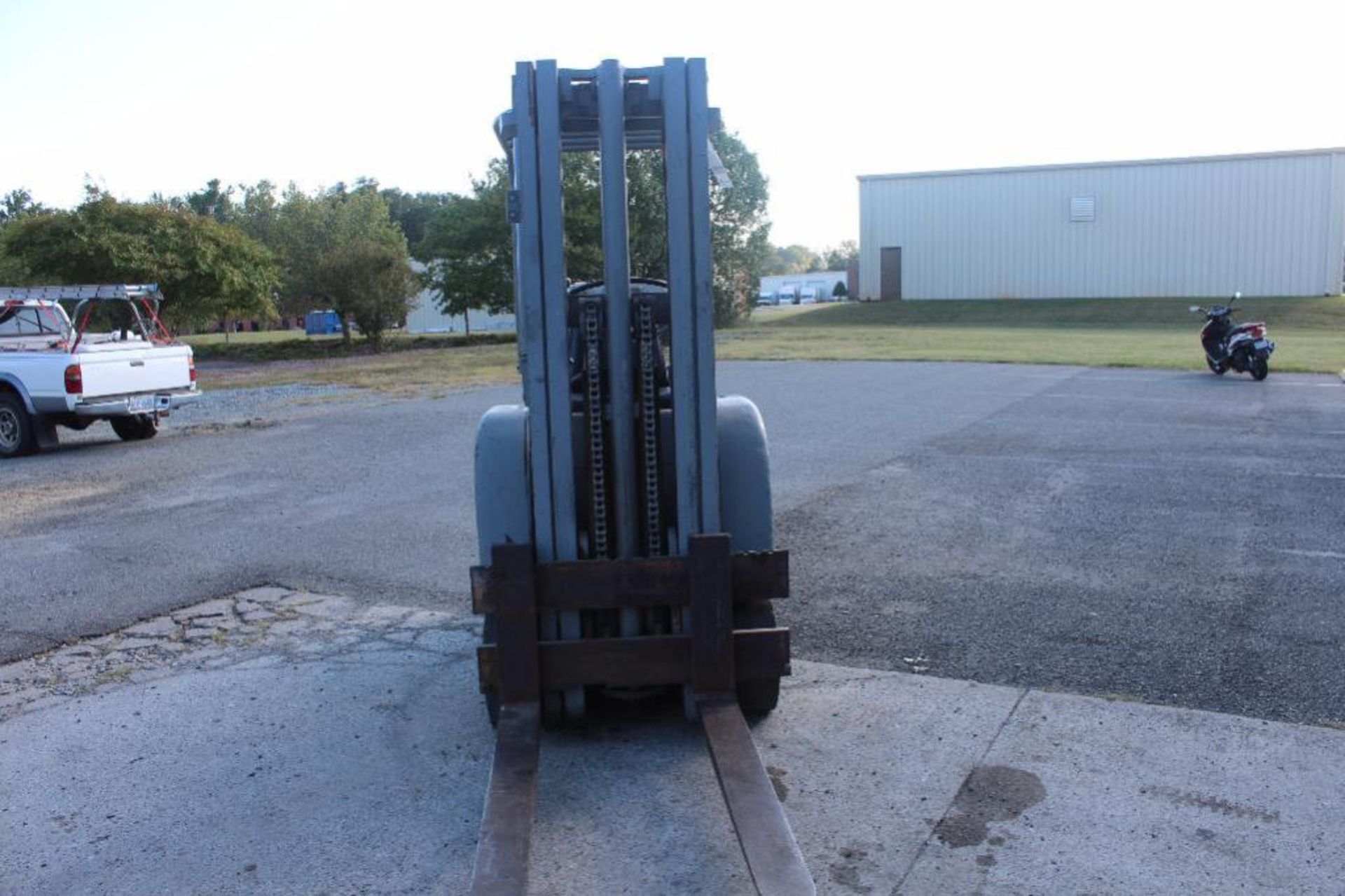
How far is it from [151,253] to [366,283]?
22.8 feet

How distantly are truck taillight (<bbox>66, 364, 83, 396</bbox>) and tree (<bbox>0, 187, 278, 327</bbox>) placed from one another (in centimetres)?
1792

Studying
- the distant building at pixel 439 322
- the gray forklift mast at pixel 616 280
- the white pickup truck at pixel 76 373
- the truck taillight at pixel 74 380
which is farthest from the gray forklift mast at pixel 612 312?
the distant building at pixel 439 322

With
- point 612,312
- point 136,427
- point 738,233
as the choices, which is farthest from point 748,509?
point 738,233

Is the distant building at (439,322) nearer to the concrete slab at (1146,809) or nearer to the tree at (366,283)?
the tree at (366,283)

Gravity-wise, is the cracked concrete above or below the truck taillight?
below

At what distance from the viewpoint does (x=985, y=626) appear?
6430mm

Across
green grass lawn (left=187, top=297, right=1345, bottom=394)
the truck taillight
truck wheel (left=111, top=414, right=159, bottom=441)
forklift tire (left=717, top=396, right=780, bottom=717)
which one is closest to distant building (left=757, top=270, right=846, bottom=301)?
green grass lawn (left=187, top=297, right=1345, bottom=394)

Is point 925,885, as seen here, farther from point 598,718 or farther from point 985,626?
point 985,626

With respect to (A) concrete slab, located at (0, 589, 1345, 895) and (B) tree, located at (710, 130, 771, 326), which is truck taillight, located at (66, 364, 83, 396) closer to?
(A) concrete slab, located at (0, 589, 1345, 895)

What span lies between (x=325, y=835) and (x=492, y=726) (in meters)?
1.03

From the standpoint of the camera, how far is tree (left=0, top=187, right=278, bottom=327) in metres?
31.1

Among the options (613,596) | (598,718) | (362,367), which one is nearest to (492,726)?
(598,718)

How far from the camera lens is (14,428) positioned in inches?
597

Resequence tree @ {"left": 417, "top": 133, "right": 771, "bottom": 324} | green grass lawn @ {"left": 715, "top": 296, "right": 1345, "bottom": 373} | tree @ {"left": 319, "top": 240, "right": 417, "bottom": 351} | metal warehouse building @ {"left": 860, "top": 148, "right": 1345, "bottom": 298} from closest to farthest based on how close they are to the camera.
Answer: green grass lawn @ {"left": 715, "top": 296, "right": 1345, "bottom": 373} < tree @ {"left": 417, "top": 133, "right": 771, "bottom": 324} < tree @ {"left": 319, "top": 240, "right": 417, "bottom": 351} < metal warehouse building @ {"left": 860, "top": 148, "right": 1345, "bottom": 298}
